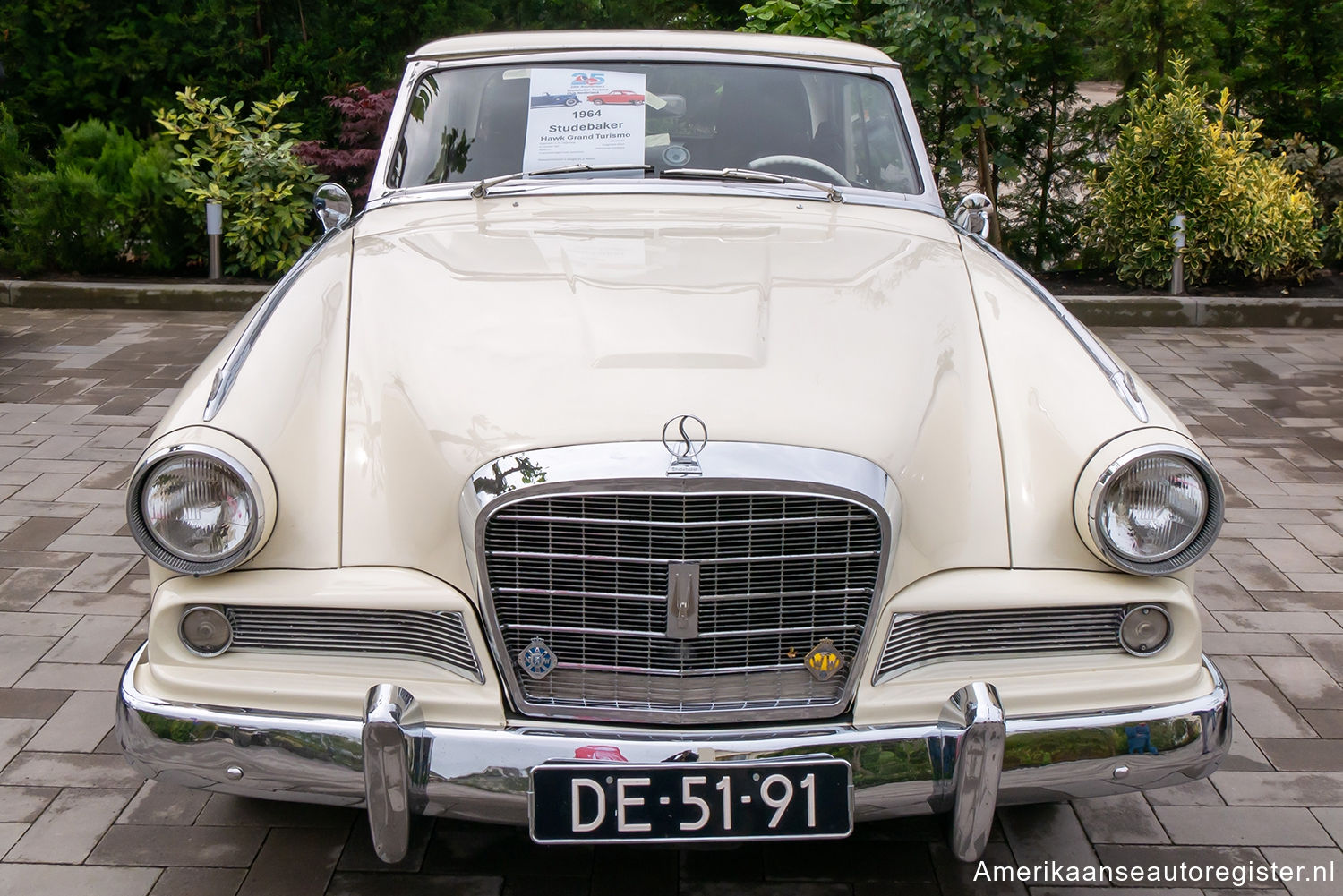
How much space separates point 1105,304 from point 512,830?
6722 mm

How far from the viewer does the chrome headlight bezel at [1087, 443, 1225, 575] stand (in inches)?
93.6

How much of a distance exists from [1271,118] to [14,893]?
1033 centimetres

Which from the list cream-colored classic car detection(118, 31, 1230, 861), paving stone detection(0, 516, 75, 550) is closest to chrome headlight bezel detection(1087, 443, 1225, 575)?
cream-colored classic car detection(118, 31, 1230, 861)

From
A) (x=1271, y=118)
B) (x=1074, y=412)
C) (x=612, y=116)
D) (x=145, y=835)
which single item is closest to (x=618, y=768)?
(x=1074, y=412)

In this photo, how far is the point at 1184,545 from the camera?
2383mm

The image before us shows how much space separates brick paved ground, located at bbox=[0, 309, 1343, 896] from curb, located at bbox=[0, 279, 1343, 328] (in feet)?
9.80

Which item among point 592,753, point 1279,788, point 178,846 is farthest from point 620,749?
point 1279,788

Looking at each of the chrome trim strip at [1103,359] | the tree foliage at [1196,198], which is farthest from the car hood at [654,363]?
the tree foliage at [1196,198]

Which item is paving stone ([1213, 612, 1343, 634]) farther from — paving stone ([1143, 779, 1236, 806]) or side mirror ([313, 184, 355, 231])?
side mirror ([313, 184, 355, 231])

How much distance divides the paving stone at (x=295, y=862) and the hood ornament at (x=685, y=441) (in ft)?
4.24

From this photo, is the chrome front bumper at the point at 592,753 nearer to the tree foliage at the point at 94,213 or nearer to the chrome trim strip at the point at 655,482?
the chrome trim strip at the point at 655,482

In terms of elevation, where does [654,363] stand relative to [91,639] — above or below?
above

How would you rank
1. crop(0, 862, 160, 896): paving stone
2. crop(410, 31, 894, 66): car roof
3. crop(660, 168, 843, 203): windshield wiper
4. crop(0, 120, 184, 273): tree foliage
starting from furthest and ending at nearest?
crop(0, 120, 184, 273): tree foliage → crop(410, 31, 894, 66): car roof → crop(660, 168, 843, 203): windshield wiper → crop(0, 862, 160, 896): paving stone

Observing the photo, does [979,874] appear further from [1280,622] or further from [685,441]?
[1280,622]
